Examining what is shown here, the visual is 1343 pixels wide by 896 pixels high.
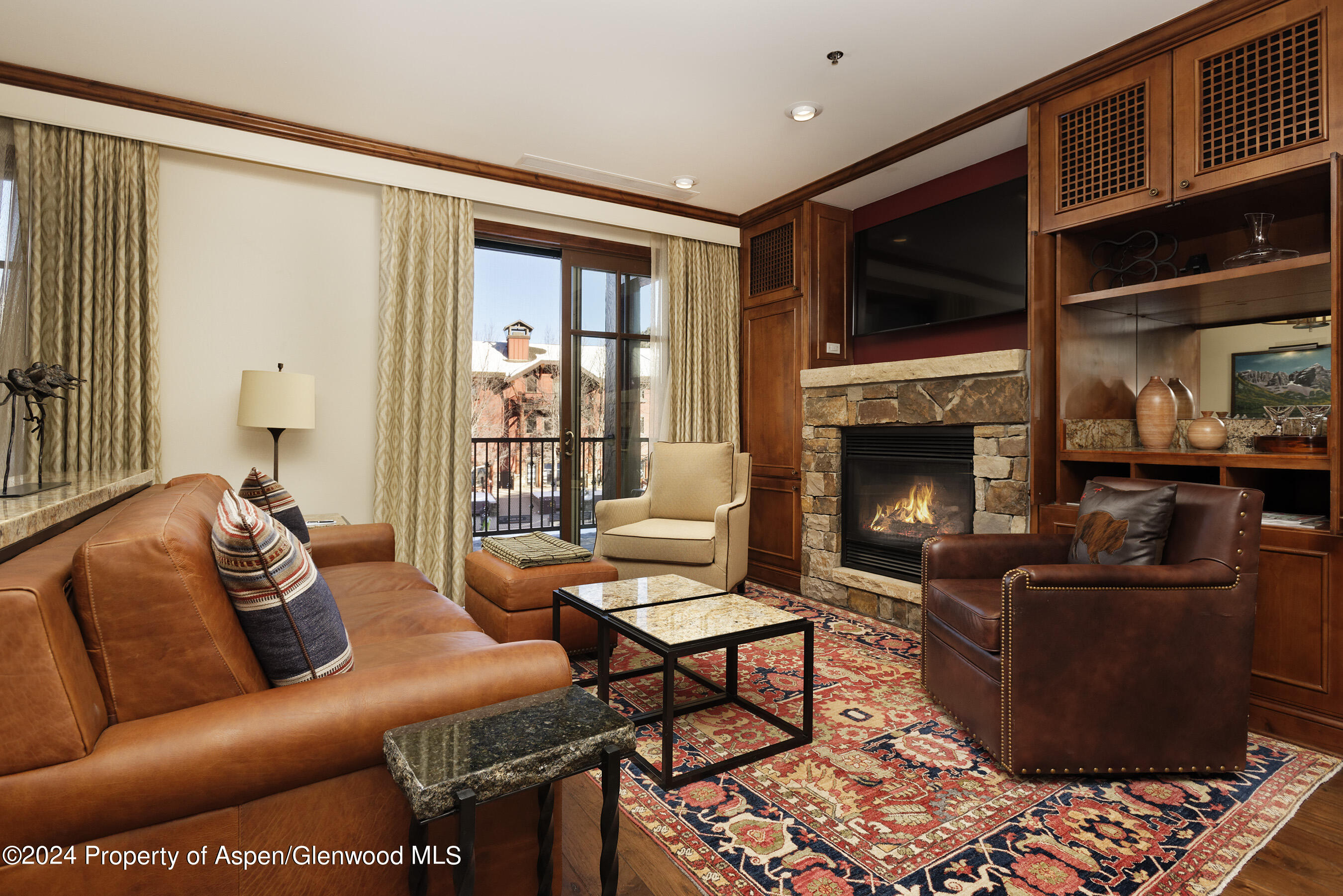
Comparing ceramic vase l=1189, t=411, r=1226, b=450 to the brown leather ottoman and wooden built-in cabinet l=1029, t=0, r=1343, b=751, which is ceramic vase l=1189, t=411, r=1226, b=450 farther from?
the brown leather ottoman

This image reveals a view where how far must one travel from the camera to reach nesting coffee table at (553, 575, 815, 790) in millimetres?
1940

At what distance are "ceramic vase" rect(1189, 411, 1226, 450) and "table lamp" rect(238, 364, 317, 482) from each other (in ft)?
13.1

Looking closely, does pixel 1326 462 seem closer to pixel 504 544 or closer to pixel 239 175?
pixel 504 544

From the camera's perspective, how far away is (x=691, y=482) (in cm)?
424

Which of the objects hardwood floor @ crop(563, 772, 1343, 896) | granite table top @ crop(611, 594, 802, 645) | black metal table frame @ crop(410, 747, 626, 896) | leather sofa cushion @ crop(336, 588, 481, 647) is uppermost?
leather sofa cushion @ crop(336, 588, 481, 647)

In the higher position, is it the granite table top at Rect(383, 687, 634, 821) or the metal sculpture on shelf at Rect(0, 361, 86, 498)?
the metal sculpture on shelf at Rect(0, 361, 86, 498)

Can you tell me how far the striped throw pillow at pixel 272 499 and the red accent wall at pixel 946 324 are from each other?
131 inches

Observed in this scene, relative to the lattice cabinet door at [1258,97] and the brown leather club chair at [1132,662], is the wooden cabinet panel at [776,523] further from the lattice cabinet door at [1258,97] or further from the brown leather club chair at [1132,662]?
the lattice cabinet door at [1258,97]

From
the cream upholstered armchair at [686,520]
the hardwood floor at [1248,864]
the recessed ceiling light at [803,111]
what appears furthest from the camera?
the cream upholstered armchair at [686,520]

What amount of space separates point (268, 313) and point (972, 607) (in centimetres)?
374

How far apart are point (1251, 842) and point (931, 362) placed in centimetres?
230

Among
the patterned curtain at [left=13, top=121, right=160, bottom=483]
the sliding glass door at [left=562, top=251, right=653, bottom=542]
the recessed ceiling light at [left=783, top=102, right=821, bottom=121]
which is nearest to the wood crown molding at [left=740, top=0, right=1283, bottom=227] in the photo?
the recessed ceiling light at [left=783, top=102, right=821, bottom=121]

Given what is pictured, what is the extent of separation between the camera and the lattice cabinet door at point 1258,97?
2219 millimetres

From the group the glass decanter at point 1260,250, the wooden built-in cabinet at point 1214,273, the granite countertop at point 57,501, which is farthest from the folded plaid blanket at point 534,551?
the glass decanter at point 1260,250
